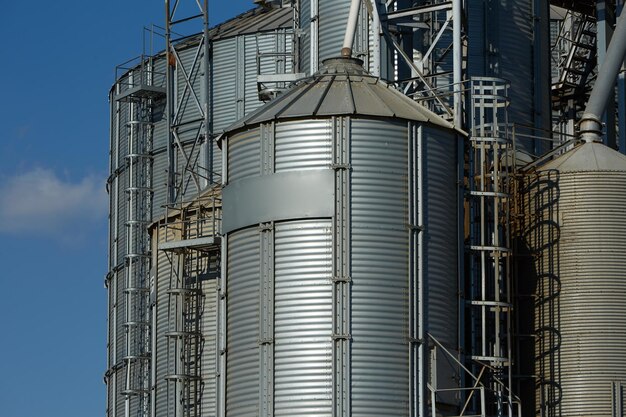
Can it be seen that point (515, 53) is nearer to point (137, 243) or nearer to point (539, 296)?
point (539, 296)

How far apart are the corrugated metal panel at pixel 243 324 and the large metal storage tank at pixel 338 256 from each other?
4cm

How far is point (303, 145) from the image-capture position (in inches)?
2009

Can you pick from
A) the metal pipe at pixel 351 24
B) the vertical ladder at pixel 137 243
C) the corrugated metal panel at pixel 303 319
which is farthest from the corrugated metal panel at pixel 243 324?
the vertical ladder at pixel 137 243

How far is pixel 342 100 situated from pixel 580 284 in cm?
1019

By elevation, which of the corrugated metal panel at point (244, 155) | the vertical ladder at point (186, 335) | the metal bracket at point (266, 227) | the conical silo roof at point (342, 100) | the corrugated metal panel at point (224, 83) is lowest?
the vertical ladder at point (186, 335)

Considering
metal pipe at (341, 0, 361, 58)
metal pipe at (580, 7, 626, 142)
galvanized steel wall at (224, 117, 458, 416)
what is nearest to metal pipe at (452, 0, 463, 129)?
metal pipe at (341, 0, 361, 58)

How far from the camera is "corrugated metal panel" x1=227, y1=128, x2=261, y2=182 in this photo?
52.0 meters

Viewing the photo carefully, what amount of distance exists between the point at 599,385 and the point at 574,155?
311 inches

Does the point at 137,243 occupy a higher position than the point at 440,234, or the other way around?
the point at 137,243

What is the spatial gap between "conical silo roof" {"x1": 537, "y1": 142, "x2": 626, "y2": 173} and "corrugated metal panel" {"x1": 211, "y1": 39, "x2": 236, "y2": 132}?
23355 millimetres

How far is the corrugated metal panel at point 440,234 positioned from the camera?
50.9 m

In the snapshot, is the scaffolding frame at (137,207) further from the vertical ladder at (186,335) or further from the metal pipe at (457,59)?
the metal pipe at (457,59)

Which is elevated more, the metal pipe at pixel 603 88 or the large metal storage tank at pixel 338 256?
the metal pipe at pixel 603 88

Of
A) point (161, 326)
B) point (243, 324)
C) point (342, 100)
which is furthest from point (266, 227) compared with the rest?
point (161, 326)
